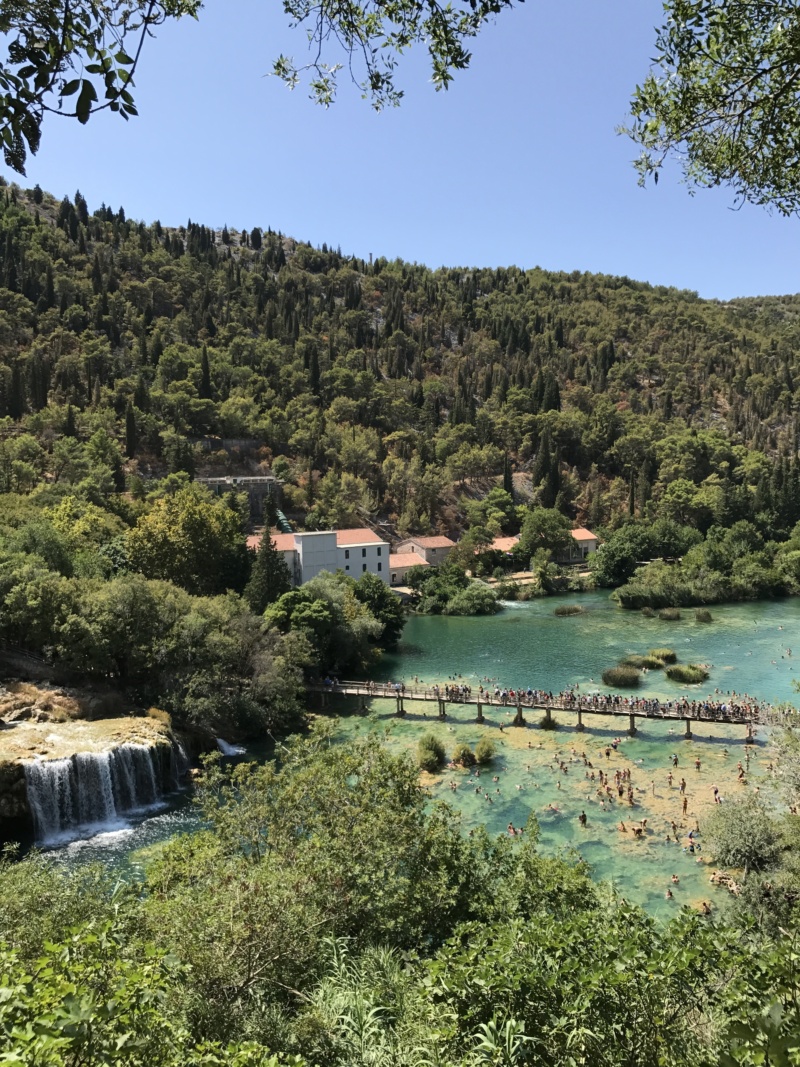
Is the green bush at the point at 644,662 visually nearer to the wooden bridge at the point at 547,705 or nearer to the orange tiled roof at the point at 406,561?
the wooden bridge at the point at 547,705

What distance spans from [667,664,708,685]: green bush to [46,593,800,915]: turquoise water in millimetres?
712

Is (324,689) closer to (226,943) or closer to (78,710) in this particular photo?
(78,710)

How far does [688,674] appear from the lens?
37281 millimetres

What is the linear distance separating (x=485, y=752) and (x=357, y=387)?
265ft

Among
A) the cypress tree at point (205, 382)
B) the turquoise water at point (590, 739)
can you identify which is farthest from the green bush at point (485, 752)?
the cypress tree at point (205, 382)

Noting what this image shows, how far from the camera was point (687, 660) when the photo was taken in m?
41.0

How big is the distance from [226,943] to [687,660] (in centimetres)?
3763

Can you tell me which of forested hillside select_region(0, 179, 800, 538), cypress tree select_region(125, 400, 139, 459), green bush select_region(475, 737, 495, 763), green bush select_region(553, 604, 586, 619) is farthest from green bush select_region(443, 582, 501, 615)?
cypress tree select_region(125, 400, 139, 459)

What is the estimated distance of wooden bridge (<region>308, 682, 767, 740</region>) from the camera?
30.7m

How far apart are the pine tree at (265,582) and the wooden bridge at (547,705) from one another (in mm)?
6725

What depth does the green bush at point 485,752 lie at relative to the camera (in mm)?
28453

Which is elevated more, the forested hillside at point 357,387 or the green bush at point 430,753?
the forested hillside at point 357,387

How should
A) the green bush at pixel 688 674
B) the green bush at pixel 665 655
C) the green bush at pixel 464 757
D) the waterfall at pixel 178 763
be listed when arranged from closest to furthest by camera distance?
the waterfall at pixel 178 763 → the green bush at pixel 464 757 → the green bush at pixel 688 674 → the green bush at pixel 665 655

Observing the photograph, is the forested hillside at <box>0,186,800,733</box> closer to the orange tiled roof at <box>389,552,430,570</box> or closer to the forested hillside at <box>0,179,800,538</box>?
the forested hillside at <box>0,179,800,538</box>
